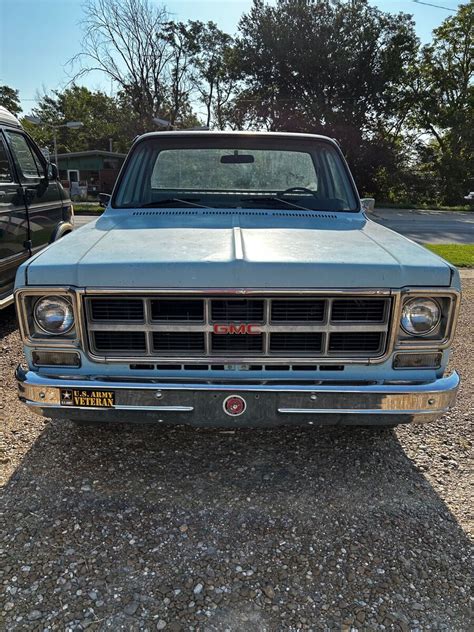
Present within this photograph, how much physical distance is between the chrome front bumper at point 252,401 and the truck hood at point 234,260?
50cm

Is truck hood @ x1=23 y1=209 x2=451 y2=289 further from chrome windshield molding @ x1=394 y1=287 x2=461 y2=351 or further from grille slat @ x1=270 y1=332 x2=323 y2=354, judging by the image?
grille slat @ x1=270 y1=332 x2=323 y2=354

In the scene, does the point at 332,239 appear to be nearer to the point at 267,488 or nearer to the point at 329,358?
the point at 329,358

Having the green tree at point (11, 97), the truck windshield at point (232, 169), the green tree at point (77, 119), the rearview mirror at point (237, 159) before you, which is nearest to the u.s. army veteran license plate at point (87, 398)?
the truck windshield at point (232, 169)

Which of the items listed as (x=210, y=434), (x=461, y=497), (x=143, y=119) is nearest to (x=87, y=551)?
(x=210, y=434)

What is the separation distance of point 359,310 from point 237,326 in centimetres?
61

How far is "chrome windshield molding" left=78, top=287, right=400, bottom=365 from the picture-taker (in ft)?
7.46

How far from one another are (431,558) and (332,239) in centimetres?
170

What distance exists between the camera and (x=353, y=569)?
2.17 m

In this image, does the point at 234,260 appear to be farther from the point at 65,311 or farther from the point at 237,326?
the point at 65,311

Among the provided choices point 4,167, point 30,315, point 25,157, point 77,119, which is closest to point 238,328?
point 30,315

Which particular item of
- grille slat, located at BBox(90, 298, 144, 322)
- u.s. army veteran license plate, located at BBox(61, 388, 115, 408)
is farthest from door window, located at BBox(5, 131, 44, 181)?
u.s. army veteran license plate, located at BBox(61, 388, 115, 408)

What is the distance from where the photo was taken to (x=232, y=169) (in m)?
3.74

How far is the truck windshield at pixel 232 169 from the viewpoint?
12.1 ft

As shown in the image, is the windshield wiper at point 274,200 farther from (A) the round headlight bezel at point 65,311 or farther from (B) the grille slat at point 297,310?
(A) the round headlight bezel at point 65,311
